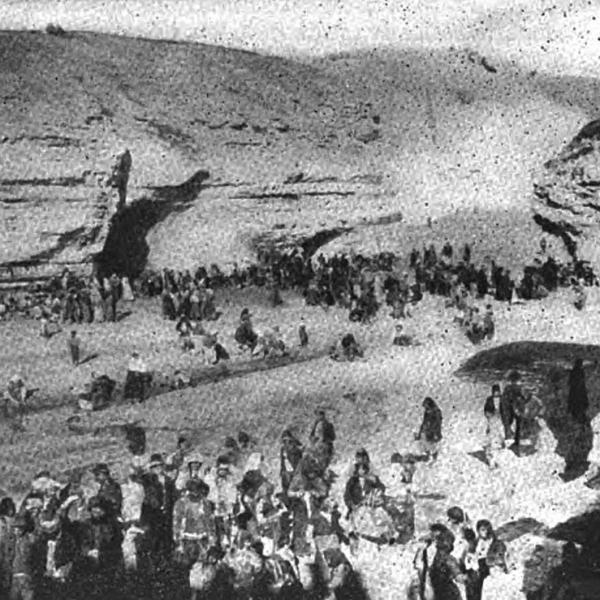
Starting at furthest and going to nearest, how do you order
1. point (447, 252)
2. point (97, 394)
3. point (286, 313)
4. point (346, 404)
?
point (447, 252)
point (286, 313)
point (346, 404)
point (97, 394)

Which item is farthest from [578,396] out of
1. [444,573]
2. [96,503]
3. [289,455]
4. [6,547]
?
[6,547]

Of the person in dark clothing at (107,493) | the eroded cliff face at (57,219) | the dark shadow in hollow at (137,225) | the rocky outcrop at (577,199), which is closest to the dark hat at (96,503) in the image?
the person in dark clothing at (107,493)

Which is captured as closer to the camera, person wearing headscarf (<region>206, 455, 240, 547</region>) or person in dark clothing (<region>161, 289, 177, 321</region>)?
person wearing headscarf (<region>206, 455, 240, 547</region>)

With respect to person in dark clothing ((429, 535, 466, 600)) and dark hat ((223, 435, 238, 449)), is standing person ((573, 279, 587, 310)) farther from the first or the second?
person in dark clothing ((429, 535, 466, 600))

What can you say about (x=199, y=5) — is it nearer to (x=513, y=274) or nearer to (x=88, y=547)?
(x=88, y=547)

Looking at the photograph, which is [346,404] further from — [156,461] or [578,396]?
[156,461]

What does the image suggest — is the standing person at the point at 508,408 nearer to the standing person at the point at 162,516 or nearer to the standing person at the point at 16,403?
the standing person at the point at 162,516

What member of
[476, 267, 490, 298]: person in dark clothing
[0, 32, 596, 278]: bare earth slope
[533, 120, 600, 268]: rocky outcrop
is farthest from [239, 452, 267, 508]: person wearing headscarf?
[533, 120, 600, 268]: rocky outcrop
